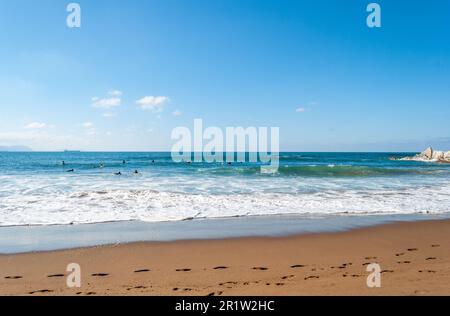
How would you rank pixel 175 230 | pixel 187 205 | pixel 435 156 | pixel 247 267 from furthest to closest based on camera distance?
pixel 435 156
pixel 187 205
pixel 175 230
pixel 247 267

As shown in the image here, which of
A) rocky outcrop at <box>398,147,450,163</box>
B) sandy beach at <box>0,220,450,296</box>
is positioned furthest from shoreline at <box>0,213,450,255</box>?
rocky outcrop at <box>398,147,450,163</box>

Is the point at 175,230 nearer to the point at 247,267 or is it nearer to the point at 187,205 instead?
the point at 247,267

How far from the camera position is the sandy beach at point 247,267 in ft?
15.4

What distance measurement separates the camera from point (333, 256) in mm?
6508

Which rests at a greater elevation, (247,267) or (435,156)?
(435,156)

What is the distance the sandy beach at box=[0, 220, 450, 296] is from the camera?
4691 millimetres

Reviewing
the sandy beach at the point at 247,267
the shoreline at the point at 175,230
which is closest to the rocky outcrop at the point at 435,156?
the shoreline at the point at 175,230

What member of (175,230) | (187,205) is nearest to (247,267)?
(175,230)

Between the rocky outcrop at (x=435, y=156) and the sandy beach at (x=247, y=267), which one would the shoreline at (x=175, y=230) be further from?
the rocky outcrop at (x=435, y=156)

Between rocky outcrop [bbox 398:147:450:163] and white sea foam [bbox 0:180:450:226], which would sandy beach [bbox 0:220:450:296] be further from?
rocky outcrop [bbox 398:147:450:163]

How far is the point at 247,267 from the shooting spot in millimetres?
5809
